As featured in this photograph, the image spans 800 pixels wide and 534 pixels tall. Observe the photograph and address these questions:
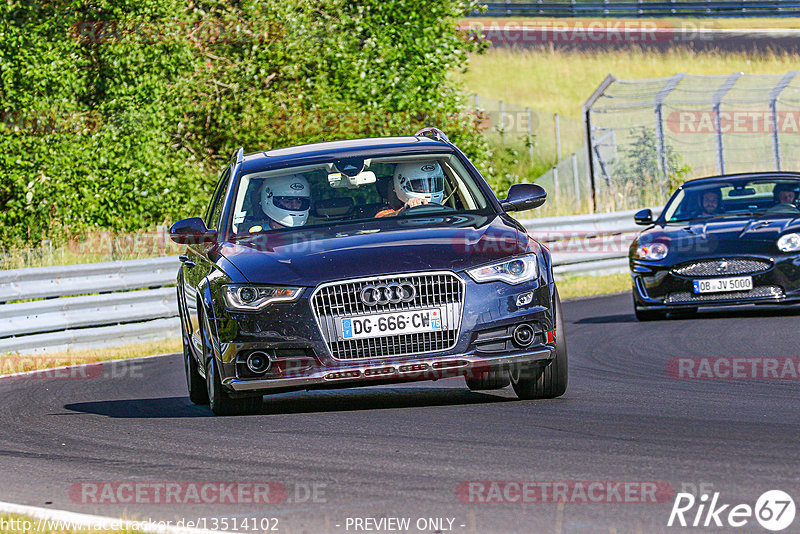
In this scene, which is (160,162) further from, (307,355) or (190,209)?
(307,355)

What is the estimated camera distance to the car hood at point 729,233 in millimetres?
13578

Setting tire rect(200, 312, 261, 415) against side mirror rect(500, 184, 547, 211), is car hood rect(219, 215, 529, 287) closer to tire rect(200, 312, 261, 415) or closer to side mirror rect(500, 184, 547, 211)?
side mirror rect(500, 184, 547, 211)

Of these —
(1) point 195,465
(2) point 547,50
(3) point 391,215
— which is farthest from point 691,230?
(2) point 547,50

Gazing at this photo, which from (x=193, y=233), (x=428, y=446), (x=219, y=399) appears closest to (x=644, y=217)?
(x=193, y=233)

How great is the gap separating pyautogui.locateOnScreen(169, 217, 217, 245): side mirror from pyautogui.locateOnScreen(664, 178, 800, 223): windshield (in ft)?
23.0

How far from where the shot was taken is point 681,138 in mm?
Result: 37469

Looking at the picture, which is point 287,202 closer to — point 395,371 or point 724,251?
point 395,371

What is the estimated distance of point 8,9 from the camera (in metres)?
19.2

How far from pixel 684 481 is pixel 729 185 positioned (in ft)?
32.6

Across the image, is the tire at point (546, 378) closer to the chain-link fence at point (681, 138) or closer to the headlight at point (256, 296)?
the headlight at point (256, 296)

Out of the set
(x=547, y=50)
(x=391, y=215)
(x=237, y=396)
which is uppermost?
(x=391, y=215)

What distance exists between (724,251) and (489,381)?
5.24 m

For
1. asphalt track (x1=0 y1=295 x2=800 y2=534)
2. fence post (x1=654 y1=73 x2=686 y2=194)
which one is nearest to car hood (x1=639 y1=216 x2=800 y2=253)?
asphalt track (x1=0 y1=295 x2=800 y2=534)

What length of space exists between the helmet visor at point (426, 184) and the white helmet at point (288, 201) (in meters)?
0.65
